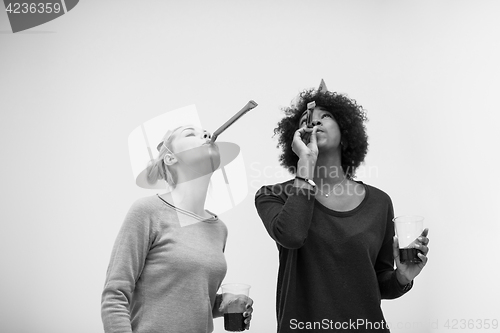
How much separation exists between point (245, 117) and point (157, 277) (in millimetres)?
1154

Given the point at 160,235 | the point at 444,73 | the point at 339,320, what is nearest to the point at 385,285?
the point at 339,320

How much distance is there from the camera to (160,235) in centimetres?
125

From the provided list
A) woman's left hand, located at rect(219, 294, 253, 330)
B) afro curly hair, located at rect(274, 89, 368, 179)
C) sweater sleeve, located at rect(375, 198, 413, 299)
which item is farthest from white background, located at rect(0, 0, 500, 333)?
woman's left hand, located at rect(219, 294, 253, 330)

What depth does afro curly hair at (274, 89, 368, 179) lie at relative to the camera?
156cm

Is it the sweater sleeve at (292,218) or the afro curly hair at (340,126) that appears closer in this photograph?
the sweater sleeve at (292,218)

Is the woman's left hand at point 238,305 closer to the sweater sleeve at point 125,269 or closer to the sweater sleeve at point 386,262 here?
the sweater sleeve at point 125,269

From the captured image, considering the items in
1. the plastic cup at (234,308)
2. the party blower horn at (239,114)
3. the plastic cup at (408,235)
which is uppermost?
the party blower horn at (239,114)

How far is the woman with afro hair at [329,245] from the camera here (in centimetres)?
122

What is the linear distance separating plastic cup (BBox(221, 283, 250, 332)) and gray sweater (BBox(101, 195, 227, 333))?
5 centimetres

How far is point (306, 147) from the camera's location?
1.33 m

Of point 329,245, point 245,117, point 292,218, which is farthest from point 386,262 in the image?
point 245,117

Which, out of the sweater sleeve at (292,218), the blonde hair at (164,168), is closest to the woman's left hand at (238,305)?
the sweater sleeve at (292,218)

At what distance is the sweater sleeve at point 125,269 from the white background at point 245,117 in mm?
923

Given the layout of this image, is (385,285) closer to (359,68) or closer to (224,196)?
(224,196)
